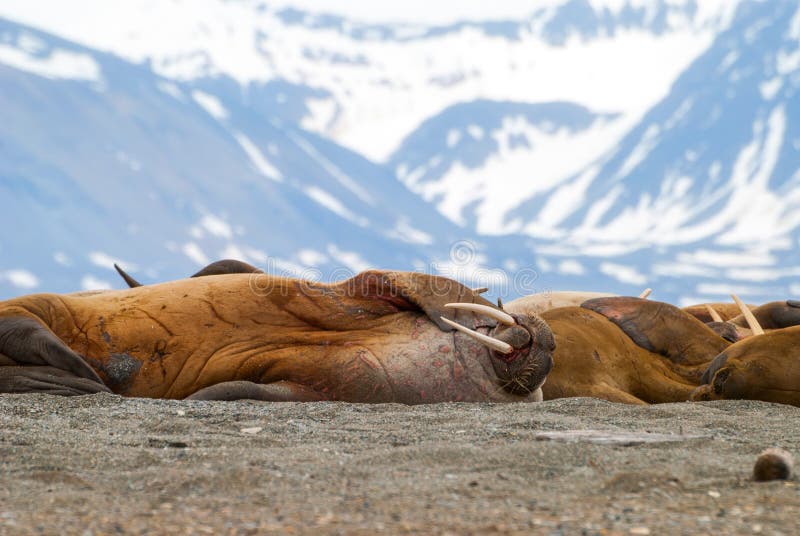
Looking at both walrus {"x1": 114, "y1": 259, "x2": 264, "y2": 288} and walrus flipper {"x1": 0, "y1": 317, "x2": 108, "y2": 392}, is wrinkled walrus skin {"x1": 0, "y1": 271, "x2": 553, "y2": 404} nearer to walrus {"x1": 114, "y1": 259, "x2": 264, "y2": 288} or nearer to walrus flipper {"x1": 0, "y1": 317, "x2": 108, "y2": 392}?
walrus flipper {"x1": 0, "y1": 317, "x2": 108, "y2": 392}

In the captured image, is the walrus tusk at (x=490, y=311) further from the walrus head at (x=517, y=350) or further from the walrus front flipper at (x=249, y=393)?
the walrus front flipper at (x=249, y=393)

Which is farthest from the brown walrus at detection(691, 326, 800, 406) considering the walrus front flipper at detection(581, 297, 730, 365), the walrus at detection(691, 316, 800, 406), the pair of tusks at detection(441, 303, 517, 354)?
the pair of tusks at detection(441, 303, 517, 354)

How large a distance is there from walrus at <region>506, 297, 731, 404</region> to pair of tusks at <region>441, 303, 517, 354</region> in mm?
927

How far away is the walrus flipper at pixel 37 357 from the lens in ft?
18.7

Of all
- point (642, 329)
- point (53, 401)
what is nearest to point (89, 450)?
point (53, 401)

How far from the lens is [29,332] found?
5.84 m

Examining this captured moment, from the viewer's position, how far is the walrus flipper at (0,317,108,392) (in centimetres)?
570

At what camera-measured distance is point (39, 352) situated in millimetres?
5773

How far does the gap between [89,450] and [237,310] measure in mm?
2635

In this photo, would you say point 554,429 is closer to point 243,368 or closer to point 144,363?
point 243,368

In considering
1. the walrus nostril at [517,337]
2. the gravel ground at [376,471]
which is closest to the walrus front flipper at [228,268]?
the walrus nostril at [517,337]

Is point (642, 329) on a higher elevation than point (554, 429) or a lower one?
higher

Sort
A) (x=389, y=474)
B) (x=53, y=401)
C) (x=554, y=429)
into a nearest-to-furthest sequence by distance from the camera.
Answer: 1. (x=389, y=474)
2. (x=554, y=429)
3. (x=53, y=401)

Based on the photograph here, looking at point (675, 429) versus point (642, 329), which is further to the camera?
point (642, 329)
